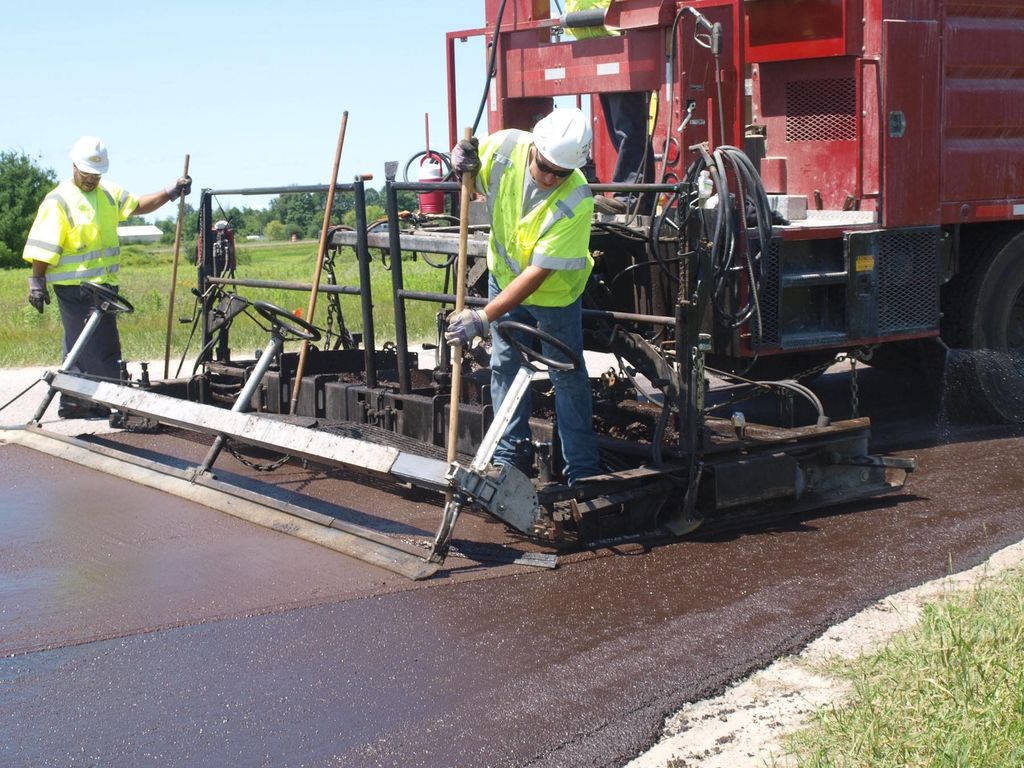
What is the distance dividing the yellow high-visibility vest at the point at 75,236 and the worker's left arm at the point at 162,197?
27 cm

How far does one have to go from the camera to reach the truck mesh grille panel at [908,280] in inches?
293

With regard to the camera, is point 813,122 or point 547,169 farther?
point 813,122

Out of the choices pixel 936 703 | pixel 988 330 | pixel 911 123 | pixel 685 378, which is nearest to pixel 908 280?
pixel 911 123

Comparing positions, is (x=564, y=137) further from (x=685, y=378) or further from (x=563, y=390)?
(x=685, y=378)

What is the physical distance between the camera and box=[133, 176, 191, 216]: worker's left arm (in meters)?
8.87

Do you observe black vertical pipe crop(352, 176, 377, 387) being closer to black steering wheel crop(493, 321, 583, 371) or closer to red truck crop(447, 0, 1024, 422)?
red truck crop(447, 0, 1024, 422)

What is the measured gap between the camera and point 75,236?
28.9ft

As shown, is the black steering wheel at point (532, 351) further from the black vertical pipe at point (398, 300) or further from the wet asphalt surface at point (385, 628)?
the black vertical pipe at point (398, 300)

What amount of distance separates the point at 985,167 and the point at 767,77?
1.43 metres

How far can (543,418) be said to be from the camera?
690 centimetres

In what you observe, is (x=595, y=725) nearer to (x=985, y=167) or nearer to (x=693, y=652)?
(x=693, y=652)

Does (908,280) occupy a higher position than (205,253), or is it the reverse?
(205,253)

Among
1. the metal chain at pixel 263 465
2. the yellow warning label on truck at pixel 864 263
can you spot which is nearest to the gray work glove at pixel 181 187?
the metal chain at pixel 263 465

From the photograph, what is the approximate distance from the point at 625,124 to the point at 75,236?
3762 mm
